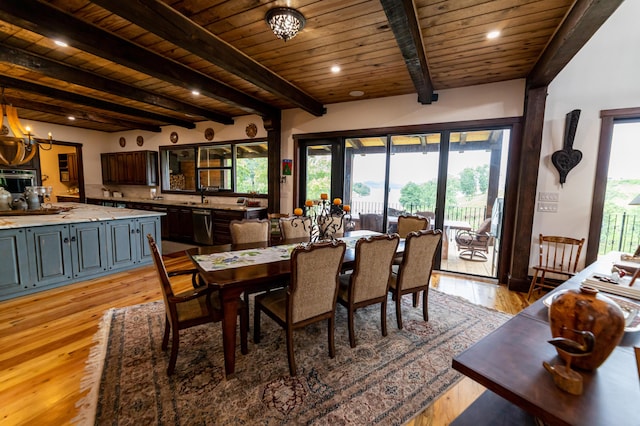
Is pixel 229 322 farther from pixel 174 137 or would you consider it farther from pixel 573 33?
pixel 174 137

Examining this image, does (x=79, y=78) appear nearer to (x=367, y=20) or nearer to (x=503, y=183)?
(x=367, y=20)

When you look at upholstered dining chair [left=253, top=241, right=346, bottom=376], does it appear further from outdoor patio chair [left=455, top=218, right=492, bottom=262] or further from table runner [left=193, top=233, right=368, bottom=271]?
outdoor patio chair [left=455, top=218, right=492, bottom=262]

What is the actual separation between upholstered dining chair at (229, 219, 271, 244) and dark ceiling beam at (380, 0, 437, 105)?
2.23 m

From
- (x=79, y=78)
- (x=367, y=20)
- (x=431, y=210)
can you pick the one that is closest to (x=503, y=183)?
(x=431, y=210)

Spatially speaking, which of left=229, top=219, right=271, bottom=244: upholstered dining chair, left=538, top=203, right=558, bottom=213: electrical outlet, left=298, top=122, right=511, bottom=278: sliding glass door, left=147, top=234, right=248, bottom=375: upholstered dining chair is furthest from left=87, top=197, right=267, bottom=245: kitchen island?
left=538, top=203, right=558, bottom=213: electrical outlet

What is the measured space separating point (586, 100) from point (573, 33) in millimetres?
1663

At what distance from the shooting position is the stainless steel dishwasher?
5.66 meters

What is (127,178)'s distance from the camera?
7.32 m

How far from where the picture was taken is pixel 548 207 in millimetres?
3572

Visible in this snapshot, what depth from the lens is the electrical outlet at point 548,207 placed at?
139 inches

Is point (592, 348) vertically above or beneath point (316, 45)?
beneath

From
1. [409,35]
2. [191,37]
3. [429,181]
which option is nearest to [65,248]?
[191,37]

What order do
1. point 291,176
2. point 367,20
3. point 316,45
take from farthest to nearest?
point 291,176, point 316,45, point 367,20

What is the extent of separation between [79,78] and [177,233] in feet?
11.1
